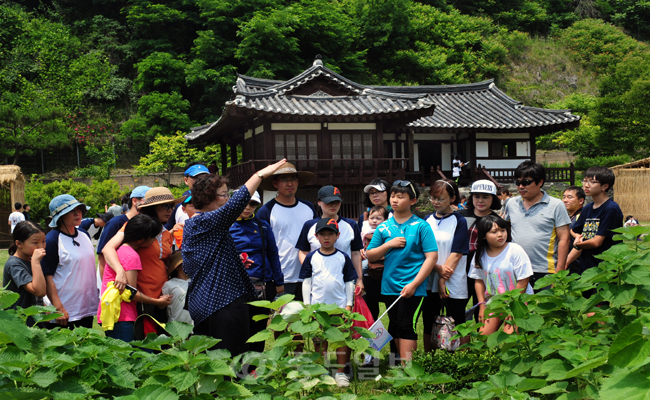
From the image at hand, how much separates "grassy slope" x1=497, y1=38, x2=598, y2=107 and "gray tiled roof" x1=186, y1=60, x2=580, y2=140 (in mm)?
12281

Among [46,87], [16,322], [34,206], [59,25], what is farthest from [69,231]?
[59,25]

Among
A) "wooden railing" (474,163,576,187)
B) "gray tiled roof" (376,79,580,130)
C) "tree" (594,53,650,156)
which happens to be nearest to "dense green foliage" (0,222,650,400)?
"gray tiled roof" (376,79,580,130)

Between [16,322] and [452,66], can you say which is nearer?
[16,322]

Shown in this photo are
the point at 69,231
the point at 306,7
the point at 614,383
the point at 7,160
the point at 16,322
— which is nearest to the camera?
the point at 614,383

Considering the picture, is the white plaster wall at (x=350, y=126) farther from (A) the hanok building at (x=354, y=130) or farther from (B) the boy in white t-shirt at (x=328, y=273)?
(B) the boy in white t-shirt at (x=328, y=273)

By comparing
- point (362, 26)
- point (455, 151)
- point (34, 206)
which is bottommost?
point (34, 206)

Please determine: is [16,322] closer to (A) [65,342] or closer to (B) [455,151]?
(A) [65,342]

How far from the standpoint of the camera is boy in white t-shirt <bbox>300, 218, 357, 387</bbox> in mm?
3852

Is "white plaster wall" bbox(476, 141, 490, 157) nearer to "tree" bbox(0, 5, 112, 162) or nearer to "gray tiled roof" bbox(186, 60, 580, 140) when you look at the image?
"gray tiled roof" bbox(186, 60, 580, 140)

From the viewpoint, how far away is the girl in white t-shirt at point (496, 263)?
377 cm

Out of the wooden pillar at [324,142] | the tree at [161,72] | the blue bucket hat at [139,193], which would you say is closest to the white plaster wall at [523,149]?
the wooden pillar at [324,142]

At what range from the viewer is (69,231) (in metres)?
3.79

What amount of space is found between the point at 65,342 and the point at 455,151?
70.4 ft

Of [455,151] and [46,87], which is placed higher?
[46,87]
